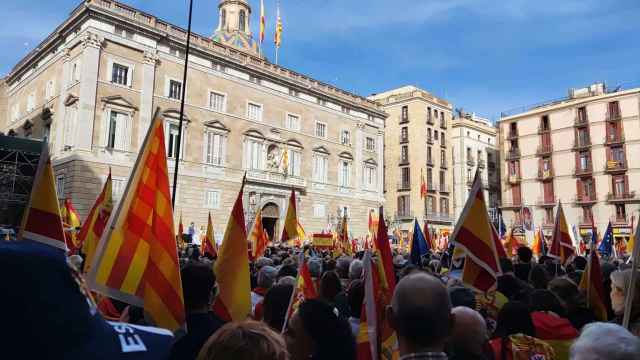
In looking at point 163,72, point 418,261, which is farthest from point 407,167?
point 418,261

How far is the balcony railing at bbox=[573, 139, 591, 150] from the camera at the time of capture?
43694 millimetres

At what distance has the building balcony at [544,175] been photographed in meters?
45.9

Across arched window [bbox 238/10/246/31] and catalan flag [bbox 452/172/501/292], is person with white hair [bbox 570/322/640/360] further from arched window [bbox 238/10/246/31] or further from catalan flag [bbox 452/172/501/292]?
arched window [bbox 238/10/246/31]

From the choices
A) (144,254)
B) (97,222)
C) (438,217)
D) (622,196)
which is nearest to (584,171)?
(622,196)

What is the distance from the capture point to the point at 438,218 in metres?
47.9

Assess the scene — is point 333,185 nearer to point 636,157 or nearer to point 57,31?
point 57,31

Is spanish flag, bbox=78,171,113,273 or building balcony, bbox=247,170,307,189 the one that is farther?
building balcony, bbox=247,170,307,189

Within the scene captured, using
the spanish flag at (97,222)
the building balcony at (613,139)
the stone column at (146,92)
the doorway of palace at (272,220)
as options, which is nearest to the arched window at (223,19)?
the stone column at (146,92)

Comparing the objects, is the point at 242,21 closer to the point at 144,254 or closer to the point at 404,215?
the point at 404,215

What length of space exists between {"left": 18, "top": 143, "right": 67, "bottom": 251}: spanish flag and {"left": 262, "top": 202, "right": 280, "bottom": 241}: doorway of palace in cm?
2744

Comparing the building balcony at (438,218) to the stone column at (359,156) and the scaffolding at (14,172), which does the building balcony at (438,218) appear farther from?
the scaffolding at (14,172)

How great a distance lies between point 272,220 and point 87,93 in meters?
14.1

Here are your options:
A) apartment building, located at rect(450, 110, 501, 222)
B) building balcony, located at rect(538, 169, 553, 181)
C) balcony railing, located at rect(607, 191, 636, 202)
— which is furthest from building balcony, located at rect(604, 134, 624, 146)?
apartment building, located at rect(450, 110, 501, 222)

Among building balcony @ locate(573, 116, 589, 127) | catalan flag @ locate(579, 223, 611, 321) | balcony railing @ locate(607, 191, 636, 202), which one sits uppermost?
building balcony @ locate(573, 116, 589, 127)
